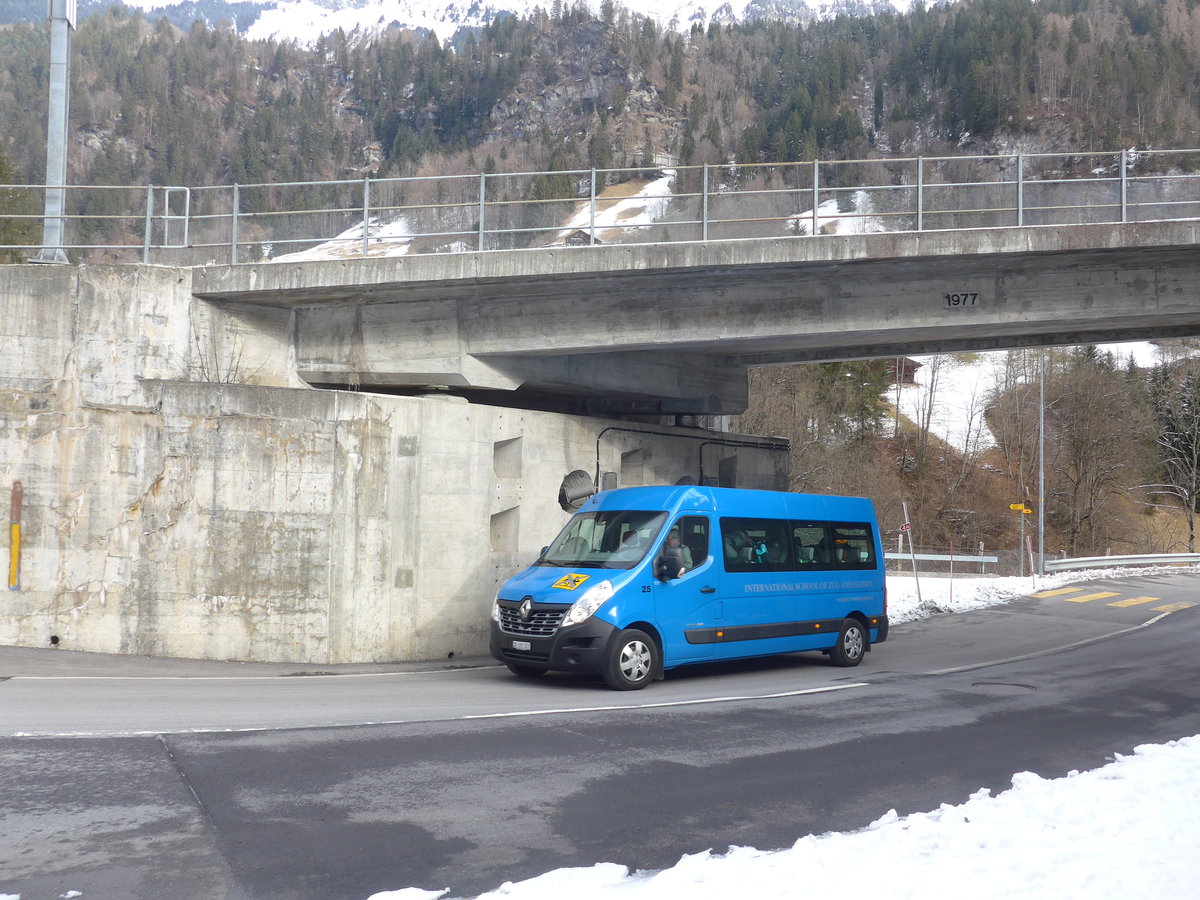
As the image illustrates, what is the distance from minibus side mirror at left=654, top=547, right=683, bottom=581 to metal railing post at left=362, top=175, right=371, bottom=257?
6823mm

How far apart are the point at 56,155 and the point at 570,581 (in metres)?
10.2

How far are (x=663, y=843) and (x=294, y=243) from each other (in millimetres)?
12245

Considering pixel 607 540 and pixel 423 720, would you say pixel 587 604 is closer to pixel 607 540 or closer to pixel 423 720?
pixel 607 540

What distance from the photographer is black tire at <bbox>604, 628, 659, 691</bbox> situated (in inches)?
A: 447

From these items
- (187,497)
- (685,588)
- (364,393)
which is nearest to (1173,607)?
(685,588)

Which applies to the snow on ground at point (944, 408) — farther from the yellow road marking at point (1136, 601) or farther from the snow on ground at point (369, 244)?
the snow on ground at point (369, 244)

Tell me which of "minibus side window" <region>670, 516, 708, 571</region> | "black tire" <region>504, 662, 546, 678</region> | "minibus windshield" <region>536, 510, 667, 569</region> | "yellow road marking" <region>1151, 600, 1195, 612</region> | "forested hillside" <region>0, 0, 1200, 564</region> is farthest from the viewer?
"forested hillside" <region>0, 0, 1200, 564</region>

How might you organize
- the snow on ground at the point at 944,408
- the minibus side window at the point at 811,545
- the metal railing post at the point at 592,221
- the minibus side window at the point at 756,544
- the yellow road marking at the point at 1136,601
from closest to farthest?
the minibus side window at the point at 756,544
the minibus side window at the point at 811,545
the metal railing post at the point at 592,221
the yellow road marking at the point at 1136,601
the snow on ground at the point at 944,408

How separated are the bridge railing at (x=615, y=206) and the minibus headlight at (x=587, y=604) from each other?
5.82m

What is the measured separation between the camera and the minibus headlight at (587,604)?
11.4 meters

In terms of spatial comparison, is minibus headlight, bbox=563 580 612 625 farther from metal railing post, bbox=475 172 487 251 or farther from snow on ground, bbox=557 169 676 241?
metal railing post, bbox=475 172 487 251

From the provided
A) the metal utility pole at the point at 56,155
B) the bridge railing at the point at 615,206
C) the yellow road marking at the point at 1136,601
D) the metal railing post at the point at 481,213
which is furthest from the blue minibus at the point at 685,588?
the yellow road marking at the point at 1136,601

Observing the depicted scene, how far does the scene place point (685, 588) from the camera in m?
12.3

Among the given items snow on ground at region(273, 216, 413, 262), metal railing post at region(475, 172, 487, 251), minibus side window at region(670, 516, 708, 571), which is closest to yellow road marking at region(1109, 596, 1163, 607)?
minibus side window at region(670, 516, 708, 571)
